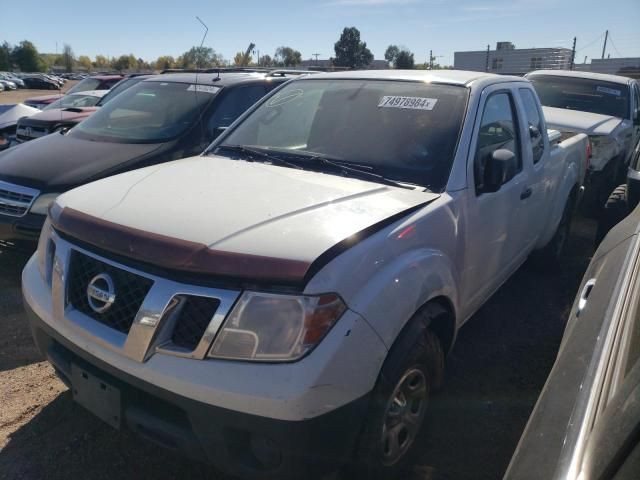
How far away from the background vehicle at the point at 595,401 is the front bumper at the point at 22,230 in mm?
3923

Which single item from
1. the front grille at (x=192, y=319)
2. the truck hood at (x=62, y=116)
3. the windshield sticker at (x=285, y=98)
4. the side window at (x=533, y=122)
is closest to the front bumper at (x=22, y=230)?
the windshield sticker at (x=285, y=98)

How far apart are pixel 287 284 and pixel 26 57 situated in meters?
92.0

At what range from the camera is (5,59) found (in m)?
61.7

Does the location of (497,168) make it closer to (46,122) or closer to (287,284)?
(287,284)

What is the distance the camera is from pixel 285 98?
3674mm

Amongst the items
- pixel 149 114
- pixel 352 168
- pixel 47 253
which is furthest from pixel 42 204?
pixel 352 168

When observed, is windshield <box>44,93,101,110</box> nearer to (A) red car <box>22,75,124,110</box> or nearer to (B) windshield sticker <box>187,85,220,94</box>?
(A) red car <box>22,75,124,110</box>

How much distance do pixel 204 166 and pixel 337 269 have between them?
57.8 inches

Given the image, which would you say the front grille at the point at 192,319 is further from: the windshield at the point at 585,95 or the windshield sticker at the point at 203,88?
the windshield at the point at 585,95

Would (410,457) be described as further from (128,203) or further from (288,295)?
(128,203)

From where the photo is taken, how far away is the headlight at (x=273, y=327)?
5.92 ft

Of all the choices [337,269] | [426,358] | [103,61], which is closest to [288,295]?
[337,269]

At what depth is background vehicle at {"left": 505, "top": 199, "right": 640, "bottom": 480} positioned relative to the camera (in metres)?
0.98

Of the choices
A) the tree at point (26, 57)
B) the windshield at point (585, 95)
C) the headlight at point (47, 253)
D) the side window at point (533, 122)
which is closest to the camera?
the headlight at point (47, 253)
